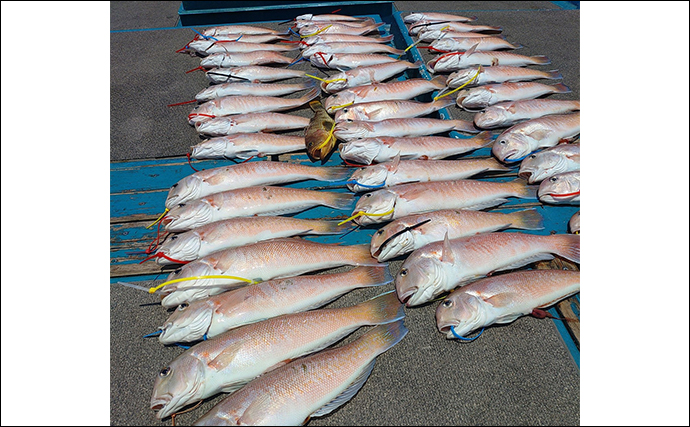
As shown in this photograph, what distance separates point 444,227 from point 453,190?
1.28 ft

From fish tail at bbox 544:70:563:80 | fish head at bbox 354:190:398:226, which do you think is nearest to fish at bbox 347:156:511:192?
fish head at bbox 354:190:398:226

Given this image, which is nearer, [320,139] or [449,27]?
[320,139]

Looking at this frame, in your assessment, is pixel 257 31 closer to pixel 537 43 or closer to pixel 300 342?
pixel 537 43

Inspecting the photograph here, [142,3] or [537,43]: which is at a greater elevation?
[142,3]

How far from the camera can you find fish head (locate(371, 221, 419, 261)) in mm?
2518

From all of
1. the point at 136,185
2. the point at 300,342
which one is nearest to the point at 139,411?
the point at 300,342

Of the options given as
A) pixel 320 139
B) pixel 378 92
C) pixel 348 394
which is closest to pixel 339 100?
pixel 378 92

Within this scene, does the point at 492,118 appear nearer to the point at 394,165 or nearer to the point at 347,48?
the point at 394,165

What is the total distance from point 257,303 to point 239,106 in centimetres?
231

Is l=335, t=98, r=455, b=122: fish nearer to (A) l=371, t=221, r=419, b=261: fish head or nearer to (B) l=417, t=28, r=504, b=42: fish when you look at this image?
(A) l=371, t=221, r=419, b=261: fish head

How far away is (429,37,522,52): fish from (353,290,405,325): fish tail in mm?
3585

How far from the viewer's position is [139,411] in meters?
1.97

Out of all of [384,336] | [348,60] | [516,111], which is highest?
[348,60]

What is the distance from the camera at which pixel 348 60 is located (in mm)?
4520
